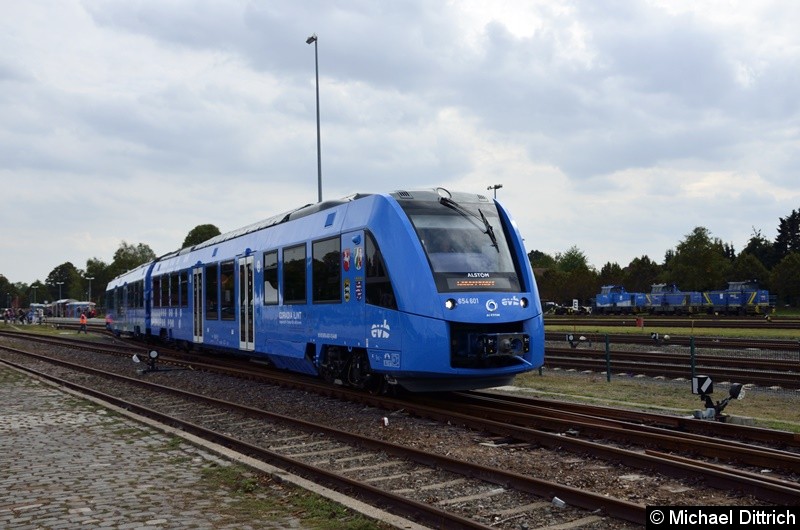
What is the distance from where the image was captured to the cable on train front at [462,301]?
1127 cm

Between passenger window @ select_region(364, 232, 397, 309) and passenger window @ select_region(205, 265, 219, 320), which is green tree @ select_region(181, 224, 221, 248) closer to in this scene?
passenger window @ select_region(205, 265, 219, 320)

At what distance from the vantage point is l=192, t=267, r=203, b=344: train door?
2277 cm

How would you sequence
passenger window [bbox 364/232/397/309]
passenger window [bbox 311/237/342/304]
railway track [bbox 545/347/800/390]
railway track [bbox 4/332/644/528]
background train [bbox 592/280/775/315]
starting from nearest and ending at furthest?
railway track [bbox 4/332/644/528] → passenger window [bbox 364/232/397/309] → passenger window [bbox 311/237/342/304] → railway track [bbox 545/347/800/390] → background train [bbox 592/280/775/315]

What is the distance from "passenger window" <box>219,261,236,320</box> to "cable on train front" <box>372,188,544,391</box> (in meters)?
8.54

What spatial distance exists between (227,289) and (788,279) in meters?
65.0

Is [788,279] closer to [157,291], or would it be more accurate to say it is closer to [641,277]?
[641,277]

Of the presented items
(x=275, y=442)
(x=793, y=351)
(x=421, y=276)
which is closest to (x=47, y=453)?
(x=275, y=442)

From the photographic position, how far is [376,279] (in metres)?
12.2

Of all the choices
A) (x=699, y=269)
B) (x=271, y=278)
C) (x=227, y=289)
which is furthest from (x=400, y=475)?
(x=699, y=269)

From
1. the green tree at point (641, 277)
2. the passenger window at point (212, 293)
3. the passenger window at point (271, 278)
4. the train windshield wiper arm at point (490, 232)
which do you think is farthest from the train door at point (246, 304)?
the green tree at point (641, 277)

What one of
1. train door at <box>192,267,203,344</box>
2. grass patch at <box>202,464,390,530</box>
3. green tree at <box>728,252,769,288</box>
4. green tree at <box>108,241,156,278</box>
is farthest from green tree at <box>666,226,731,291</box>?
green tree at <box>108,241,156,278</box>

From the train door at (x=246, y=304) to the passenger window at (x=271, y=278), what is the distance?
958 millimetres

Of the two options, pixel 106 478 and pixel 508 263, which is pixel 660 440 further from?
pixel 106 478

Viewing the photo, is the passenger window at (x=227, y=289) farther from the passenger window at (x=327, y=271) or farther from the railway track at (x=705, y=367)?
the railway track at (x=705, y=367)
